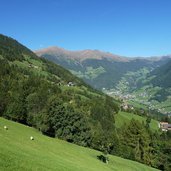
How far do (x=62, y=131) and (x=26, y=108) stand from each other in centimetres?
3132

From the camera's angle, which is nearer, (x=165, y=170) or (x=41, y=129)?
(x=41, y=129)

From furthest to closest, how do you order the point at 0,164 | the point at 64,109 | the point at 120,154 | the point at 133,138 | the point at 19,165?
1. the point at 133,138
2. the point at 120,154
3. the point at 64,109
4. the point at 19,165
5. the point at 0,164

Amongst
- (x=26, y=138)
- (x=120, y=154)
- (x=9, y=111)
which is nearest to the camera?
(x=26, y=138)

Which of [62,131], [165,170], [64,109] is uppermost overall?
[64,109]

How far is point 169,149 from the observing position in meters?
136

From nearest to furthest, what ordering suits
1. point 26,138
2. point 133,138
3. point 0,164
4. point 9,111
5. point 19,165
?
1. point 0,164
2. point 19,165
3. point 26,138
4. point 9,111
5. point 133,138

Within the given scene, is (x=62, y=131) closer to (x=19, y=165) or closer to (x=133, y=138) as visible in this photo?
(x=133, y=138)

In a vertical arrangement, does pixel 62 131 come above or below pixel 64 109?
below

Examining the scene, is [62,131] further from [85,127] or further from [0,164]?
[0,164]

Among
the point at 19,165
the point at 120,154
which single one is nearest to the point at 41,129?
the point at 120,154

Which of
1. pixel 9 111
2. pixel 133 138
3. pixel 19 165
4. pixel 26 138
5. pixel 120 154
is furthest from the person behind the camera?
pixel 133 138

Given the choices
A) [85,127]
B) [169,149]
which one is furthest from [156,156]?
[85,127]

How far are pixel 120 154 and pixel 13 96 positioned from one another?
155 feet

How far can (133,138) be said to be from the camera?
134 m
